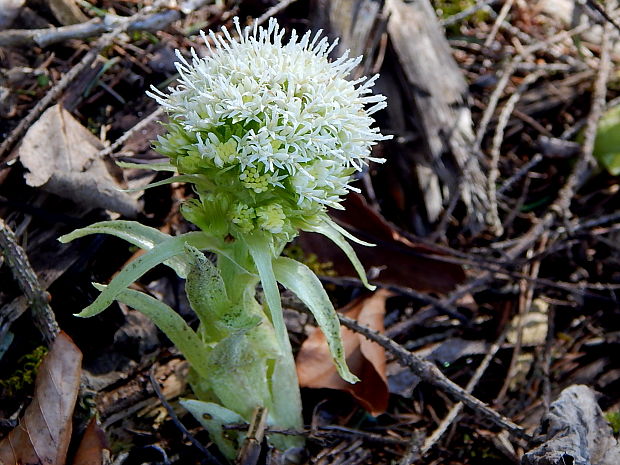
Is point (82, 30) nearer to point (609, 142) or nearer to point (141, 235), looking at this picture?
point (141, 235)

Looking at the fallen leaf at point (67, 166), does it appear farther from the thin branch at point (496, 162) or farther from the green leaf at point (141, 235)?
the thin branch at point (496, 162)

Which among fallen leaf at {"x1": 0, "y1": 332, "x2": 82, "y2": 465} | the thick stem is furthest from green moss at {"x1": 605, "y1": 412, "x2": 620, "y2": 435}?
fallen leaf at {"x1": 0, "y1": 332, "x2": 82, "y2": 465}

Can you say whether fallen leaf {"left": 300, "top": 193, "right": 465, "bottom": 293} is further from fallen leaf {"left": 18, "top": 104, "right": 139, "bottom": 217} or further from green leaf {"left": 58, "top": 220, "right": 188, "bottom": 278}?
green leaf {"left": 58, "top": 220, "right": 188, "bottom": 278}

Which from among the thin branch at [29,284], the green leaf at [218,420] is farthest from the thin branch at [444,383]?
the thin branch at [29,284]

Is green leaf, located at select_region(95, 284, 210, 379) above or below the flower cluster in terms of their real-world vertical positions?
below

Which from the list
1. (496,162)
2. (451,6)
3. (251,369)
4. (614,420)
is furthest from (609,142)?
(251,369)

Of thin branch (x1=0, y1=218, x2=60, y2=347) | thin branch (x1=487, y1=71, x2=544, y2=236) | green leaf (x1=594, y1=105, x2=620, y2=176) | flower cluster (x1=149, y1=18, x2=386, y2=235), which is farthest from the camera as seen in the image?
green leaf (x1=594, y1=105, x2=620, y2=176)
